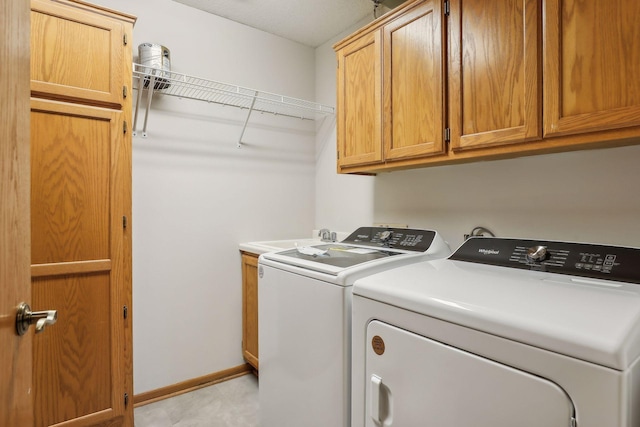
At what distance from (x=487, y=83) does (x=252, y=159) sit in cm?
174

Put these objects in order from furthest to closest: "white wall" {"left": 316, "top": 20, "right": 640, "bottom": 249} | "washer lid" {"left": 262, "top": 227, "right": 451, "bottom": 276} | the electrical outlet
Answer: the electrical outlet < "washer lid" {"left": 262, "top": 227, "right": 451, "bottom": 276} < "white wall" {"left": 316, "top": 20, "right": 640, "bottom": 249}

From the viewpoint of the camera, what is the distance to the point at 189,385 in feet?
7.57

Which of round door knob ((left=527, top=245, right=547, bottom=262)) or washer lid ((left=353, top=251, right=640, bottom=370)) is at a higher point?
round door knob ((left=527, top=245, right=547, bottom=262))

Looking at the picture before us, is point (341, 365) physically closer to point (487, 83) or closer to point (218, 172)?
point (487, 83)

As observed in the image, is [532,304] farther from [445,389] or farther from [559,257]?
[559,257]

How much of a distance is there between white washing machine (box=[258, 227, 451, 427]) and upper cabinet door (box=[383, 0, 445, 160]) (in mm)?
488

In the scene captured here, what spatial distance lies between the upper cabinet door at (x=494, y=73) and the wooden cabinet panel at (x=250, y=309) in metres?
1.57

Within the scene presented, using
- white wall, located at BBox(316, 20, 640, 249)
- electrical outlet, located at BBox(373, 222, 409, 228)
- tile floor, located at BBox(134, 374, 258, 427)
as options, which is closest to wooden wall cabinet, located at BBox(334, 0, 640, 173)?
white wall, located at BBox(316, 20, 640, 249)

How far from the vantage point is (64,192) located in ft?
5.10

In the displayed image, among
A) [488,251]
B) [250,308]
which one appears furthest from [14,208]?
[250,308]

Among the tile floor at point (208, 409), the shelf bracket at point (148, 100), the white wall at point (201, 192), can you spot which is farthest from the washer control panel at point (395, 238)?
the shelf bracket at point (148, 100)

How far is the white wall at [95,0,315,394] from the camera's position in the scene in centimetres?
216

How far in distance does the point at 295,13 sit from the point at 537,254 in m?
2.20

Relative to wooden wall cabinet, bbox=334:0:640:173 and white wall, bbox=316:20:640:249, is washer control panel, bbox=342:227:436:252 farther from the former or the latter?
wooden wall cabinet, bbox=334:0:640:173
